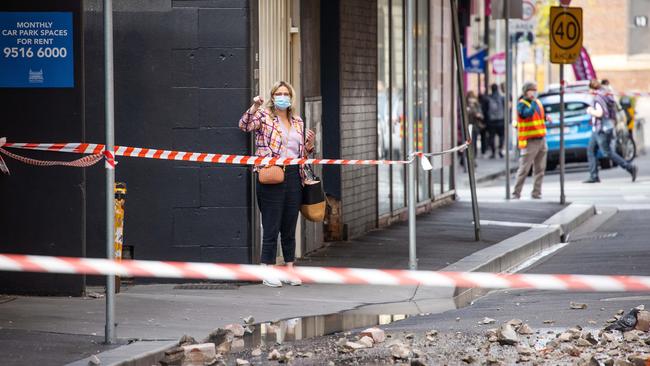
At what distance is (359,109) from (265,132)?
4766 millimetres

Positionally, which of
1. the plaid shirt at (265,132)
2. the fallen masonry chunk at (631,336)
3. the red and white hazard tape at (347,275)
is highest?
the plaid shirt at (265,132)

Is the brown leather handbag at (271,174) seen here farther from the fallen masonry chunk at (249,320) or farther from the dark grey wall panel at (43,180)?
the fallen masonry chunk at (249,320)

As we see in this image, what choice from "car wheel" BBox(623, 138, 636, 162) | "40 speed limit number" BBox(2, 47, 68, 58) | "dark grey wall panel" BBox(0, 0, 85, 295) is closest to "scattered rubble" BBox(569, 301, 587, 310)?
"dark grey wall panel" BBox(0, 0, 85, 295)

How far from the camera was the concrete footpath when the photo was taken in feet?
30.2

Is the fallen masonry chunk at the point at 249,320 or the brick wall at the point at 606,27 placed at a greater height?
the brick wall at the point at 606,27

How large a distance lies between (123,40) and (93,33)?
0.83 ft

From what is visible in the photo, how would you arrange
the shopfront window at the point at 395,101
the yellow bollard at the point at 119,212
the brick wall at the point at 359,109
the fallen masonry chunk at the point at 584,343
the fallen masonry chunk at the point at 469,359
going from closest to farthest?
the fallen masonry chunk at the point at 469,359 < the fallen masonry chunk at the point at 584,343 < the yellow bollard at the point at 119,212 < the brick wall at the point at 359,109 < the shopfront window at the point at 395,101

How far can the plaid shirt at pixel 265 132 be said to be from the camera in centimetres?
1194

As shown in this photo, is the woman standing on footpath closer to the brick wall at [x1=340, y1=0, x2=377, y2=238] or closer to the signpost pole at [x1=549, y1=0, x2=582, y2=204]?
the brick wall at [x1=340, y1=0, x2=377, y2=238]

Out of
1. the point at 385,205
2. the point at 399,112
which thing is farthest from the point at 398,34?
the point at 385,205

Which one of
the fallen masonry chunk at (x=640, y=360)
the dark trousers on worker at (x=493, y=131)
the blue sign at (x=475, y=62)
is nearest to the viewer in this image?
the fallen masonry chunk at (x=640, y=360)

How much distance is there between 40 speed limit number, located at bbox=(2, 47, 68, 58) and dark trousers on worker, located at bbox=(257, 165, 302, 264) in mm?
1945

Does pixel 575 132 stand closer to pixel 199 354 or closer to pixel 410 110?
pixel 410 110

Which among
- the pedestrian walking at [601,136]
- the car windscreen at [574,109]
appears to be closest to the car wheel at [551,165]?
the car windscreen at [574,109]
